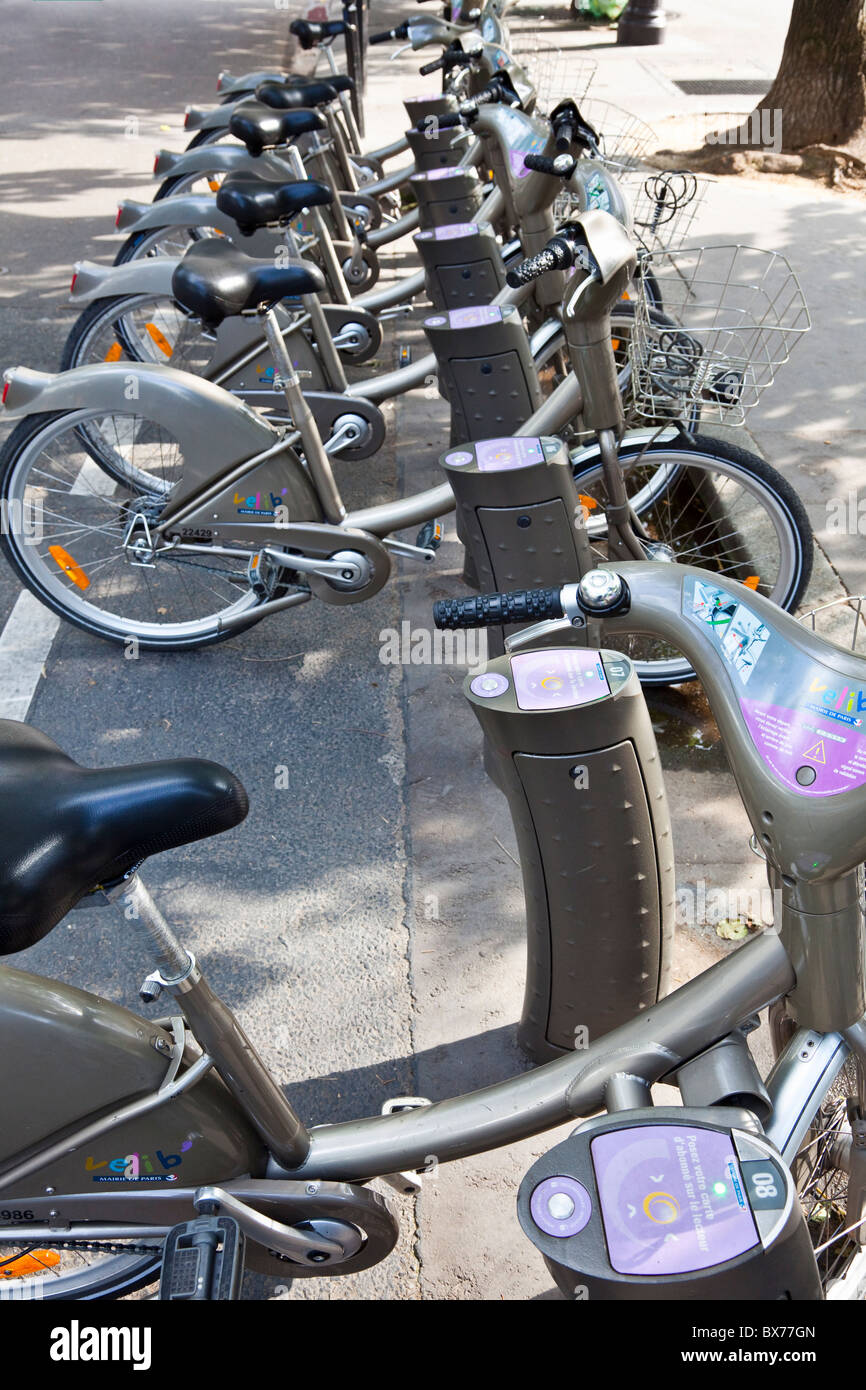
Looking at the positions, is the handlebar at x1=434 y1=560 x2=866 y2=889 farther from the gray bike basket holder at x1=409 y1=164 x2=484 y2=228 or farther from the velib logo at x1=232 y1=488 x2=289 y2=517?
the gray bike basket holder at x1=409 y1=164 x2=484 y2=228

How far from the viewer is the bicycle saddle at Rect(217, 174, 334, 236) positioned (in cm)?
352

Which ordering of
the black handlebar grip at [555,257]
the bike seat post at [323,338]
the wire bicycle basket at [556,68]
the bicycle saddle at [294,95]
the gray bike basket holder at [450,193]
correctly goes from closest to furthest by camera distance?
1. the black handlebar grip at [555,257]
2. the bike seat post at [323,338]
3. the gray bike basket holder at [450,193]
4. the bicycle saddle at [294,95]
5. the wire bicycle basket at [556,68]

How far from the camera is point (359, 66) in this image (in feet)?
28.8

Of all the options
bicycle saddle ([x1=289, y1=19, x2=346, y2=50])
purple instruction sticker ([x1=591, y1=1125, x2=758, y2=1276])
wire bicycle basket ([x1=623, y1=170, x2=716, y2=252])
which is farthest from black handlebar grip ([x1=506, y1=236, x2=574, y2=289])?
bicycle saddle ([x1=289, y1=19, x2=346, y2=50])

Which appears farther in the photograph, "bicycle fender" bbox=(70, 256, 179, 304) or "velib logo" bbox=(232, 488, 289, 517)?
"bicycle fender" bbox=(70, 256, 179, 304)

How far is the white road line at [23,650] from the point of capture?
3.53 metres

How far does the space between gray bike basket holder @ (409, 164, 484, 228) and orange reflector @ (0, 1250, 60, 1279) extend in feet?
12.0

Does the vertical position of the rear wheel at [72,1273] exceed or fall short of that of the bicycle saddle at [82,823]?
it falls short

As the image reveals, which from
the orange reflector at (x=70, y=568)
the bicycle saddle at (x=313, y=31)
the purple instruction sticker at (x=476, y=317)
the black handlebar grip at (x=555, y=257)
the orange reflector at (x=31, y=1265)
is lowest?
the orange reflector at (x=31, y=1265)

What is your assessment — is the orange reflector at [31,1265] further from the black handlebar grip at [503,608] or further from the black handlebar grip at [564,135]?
the black handlebar grip at [564,135]

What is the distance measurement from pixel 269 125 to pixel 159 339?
3.28ft

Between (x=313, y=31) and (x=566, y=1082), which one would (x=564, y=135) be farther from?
(x=313, y=31)

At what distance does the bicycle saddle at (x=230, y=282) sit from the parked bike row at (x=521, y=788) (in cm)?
1
